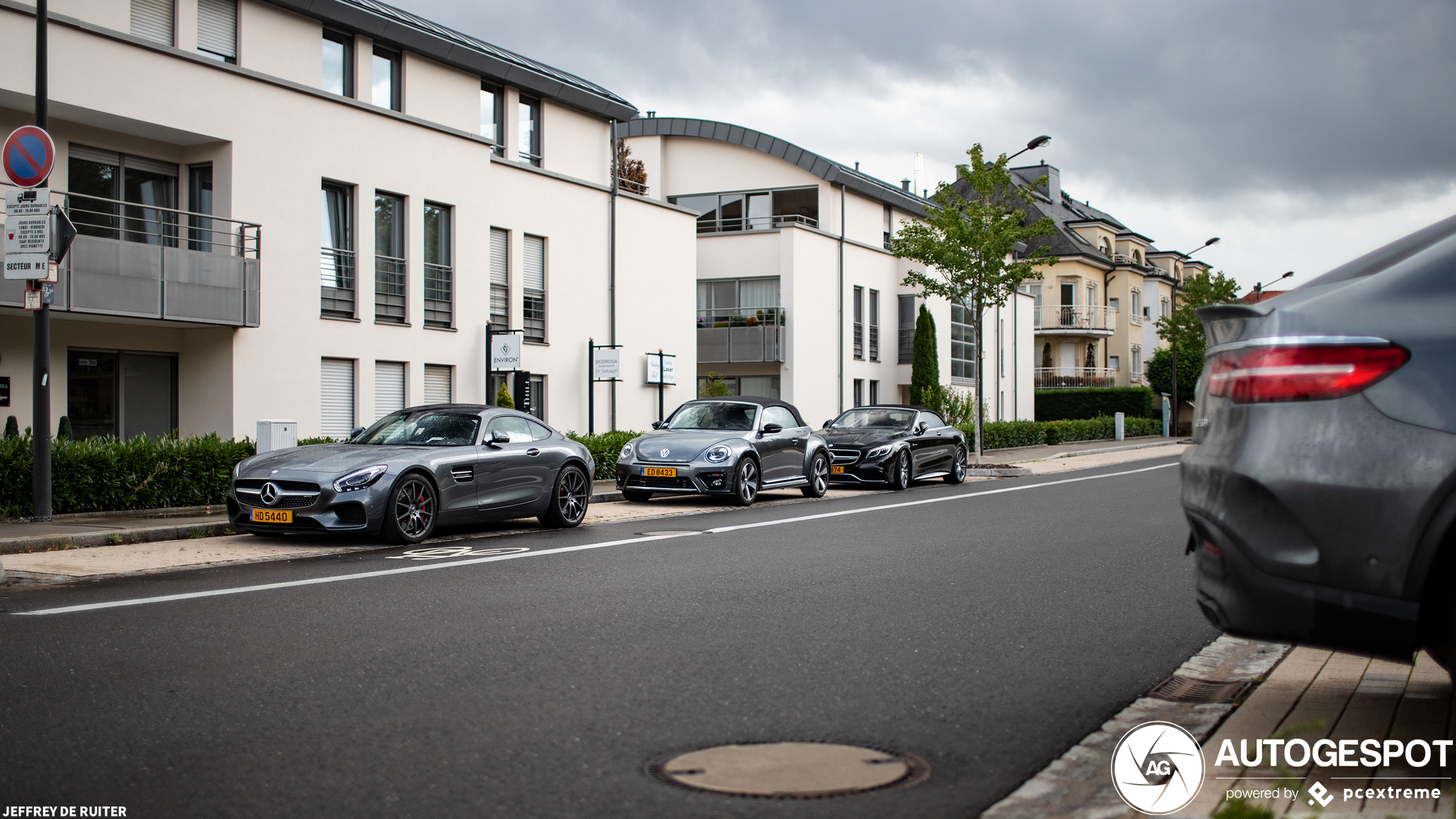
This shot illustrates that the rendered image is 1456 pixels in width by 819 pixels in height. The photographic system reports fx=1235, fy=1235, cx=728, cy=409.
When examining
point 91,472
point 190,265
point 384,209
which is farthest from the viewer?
point 384,209

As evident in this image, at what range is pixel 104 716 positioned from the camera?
4910 millimetres

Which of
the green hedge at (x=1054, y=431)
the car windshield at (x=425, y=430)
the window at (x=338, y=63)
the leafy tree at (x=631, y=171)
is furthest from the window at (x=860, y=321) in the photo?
the car windshield at (x=425, y=430)

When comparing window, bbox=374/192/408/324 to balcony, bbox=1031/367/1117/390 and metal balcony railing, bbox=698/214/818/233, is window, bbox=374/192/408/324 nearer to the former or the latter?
metal balcony railing, bbox=698/214/818/233

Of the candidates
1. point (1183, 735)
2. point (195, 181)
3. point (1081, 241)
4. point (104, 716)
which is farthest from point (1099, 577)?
point (1081, 241)

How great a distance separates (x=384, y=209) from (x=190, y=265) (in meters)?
4.94

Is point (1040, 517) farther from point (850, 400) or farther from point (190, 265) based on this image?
point (850, 400)

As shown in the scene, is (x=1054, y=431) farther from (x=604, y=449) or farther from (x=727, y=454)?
(x=727, y=454)

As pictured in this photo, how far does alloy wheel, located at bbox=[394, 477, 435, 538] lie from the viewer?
11.9 meters

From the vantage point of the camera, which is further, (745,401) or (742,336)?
(742,336)

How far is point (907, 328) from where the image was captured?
42281 millimetres

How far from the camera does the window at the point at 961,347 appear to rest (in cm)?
4662

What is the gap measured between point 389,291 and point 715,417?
24.4 feet

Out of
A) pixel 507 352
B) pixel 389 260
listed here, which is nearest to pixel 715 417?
pixel 507 352

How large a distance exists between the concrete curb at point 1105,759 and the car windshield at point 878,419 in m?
16.4
